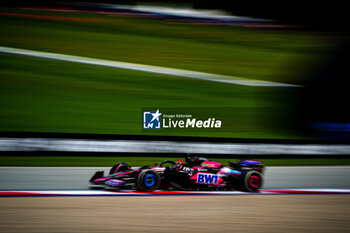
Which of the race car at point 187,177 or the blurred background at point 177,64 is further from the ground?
the blurred background at point 177,64

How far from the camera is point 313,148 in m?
9.30

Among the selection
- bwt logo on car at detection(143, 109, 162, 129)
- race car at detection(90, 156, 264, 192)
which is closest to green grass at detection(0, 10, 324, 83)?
bwt logo on car at detection(143, 109, 162, 129)

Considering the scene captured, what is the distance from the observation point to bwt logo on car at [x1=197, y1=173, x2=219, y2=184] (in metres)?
6.26

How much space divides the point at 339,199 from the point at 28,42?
1368 cm

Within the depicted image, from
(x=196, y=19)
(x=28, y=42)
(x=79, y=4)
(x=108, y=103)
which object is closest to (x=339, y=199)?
(x=108, y=103)

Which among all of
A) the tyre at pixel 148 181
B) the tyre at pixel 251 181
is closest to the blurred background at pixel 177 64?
the tyre at pixel 251 181

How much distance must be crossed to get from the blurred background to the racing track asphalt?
361 cm

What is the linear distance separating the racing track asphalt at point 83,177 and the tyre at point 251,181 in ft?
1.33

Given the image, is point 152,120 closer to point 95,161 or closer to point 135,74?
point 95,161

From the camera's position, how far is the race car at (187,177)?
235 inches

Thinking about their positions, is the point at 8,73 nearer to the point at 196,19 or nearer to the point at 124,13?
the point at 124,13

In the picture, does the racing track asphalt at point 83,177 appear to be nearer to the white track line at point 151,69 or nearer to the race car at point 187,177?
the race car at point 187,177

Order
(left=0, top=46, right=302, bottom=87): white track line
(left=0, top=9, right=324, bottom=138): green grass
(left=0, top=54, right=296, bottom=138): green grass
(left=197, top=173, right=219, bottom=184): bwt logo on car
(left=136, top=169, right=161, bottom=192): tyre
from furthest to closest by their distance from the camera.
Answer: (left=0, top=46, right=302, bottom=87): white track line → (left=0, top=9, right=324, bottom=138): green grass → (left=0, top=54, right=296, bottom=138): green grass → (left=197, top=173, right=219, bottom=184): bwt logo on car → (left=136, top=169, right=161, bottom=192): tyre

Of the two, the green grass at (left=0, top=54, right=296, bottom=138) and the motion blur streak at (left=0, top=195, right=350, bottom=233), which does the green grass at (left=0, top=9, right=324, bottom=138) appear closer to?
the green grass at (left=0, top=54, right=296, bottom=138)
